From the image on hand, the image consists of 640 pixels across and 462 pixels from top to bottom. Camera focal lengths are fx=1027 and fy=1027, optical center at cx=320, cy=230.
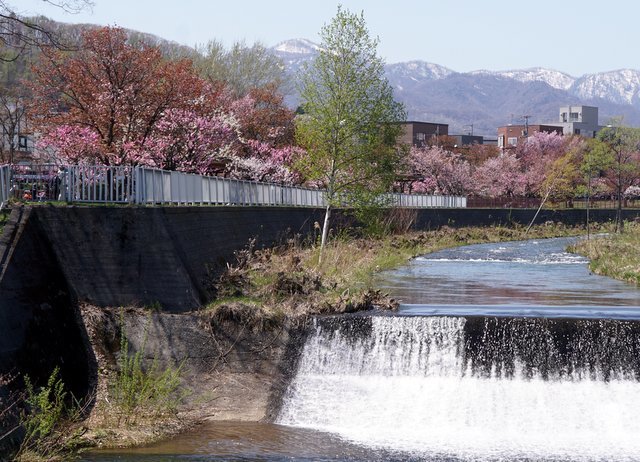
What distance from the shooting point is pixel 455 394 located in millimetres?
19656

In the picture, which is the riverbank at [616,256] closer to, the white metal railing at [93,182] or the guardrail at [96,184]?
the guardrail at [96,184]

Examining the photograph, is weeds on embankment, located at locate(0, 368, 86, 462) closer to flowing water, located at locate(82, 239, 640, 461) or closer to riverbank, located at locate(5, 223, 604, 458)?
flowing water, located at locate(82, 239, 640, 461)

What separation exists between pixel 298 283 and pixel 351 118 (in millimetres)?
13746

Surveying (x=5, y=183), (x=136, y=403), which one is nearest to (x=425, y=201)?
(x=5, y=183)

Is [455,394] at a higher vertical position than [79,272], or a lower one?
lower

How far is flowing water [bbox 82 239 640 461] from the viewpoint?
57.8 ft

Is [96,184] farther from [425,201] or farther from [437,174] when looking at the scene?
[437,174]

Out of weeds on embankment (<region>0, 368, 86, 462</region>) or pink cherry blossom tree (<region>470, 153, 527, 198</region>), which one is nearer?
weeds on embankment (<region>0, 368, 86, 462</region>)

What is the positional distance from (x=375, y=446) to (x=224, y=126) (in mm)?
33755

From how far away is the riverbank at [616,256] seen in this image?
3428cm

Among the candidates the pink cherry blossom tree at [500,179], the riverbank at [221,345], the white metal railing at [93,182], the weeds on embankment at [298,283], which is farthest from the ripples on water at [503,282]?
the pink cherry blossom tree at [500,179]

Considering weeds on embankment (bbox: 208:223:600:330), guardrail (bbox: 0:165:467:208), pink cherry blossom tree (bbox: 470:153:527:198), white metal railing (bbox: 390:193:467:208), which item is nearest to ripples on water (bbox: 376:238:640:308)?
weeds on embankment (bbox: 208:223:600:330)

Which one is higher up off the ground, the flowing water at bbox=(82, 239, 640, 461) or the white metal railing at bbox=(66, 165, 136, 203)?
the white metal railing at bbox=(66, 165, 136, 203)

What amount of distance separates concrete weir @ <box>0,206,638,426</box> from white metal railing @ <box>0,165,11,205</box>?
1241 mm
